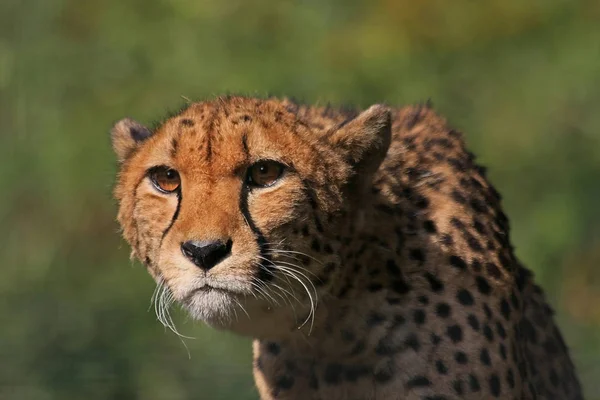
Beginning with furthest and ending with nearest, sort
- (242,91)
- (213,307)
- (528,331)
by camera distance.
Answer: (242,91) → (528,331) → (213,307)

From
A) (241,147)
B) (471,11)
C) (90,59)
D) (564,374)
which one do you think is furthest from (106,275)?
(241,147)

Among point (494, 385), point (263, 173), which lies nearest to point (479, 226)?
point (494, 385)

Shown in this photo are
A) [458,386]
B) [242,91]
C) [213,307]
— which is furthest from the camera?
[242,91]

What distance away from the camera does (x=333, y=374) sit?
4.01m

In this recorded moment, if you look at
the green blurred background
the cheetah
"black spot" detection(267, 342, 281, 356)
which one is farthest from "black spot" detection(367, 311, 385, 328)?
the green blurred background

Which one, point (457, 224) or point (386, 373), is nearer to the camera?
point (386, 373)

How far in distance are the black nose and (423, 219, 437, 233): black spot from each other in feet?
2.54

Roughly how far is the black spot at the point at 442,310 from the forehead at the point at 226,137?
1.90ft

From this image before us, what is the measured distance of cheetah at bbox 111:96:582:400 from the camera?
358cm

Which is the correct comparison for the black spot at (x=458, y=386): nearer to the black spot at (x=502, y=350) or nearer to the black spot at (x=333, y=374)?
the black spot at (x=502, y=350)

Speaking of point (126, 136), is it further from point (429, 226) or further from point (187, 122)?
point (429, 226)

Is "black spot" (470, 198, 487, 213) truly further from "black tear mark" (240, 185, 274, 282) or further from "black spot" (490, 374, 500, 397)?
"black tear mark" (240, 185, 274, 282)

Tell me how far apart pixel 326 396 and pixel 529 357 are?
2.26 feet

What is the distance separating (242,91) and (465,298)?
354cm
